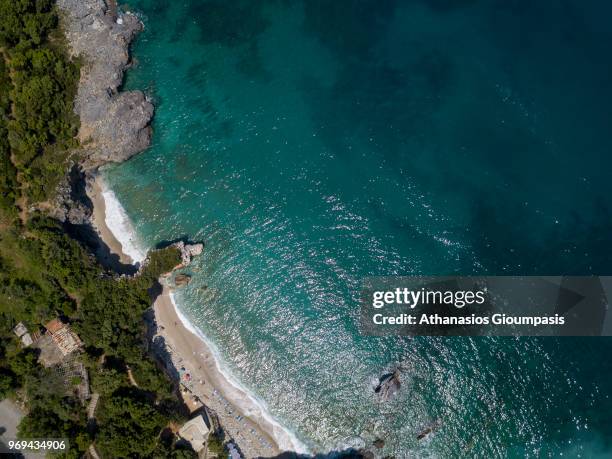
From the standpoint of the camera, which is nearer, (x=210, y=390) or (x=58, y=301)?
(x=58, y=301)

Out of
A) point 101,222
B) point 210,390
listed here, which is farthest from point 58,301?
point 210,390

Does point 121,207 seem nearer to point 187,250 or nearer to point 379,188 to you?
point 187,250

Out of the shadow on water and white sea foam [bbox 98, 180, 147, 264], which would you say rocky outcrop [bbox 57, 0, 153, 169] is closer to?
the shadow on water

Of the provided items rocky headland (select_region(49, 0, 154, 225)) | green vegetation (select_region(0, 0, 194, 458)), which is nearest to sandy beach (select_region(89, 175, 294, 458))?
green vegetation (select_region(0, 0, 194, 458))

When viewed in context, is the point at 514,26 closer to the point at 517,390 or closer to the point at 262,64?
the point at 262,64

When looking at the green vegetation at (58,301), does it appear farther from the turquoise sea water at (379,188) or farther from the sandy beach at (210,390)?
the turquoise sea water at (379,188)

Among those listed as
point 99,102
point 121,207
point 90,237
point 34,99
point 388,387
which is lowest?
point 388,387
